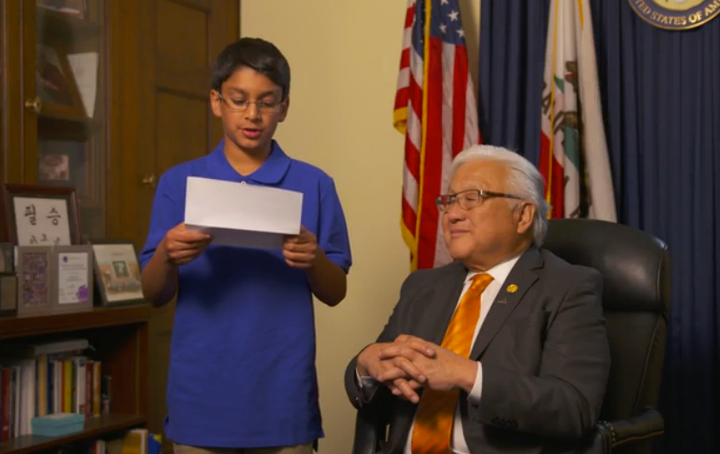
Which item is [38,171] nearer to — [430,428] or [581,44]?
[430,428]

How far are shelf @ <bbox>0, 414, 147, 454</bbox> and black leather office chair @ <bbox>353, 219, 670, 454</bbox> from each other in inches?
43.3

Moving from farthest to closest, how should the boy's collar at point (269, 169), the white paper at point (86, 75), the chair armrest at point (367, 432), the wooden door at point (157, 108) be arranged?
the wooden door at point (157, 108) → the white paper at point (86, 75) → the chair armrest at point (367, 432) → the boy's collar at point (269, 169)

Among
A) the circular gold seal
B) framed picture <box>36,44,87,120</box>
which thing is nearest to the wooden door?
framed picture <box>36,44,87,120</box>

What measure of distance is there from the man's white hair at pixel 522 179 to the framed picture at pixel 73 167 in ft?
4.86

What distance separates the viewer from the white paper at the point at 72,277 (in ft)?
7.97

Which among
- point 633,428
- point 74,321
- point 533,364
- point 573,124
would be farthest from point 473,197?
point 74,321

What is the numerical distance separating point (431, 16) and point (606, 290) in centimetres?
149

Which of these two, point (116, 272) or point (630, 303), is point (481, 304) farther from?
point (116, 272)

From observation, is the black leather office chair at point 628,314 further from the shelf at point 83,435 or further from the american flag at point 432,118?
the shelf at point 83,435

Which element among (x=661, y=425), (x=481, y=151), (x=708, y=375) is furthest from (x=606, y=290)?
(x=708, y=375)

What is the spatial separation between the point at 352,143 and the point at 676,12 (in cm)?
142

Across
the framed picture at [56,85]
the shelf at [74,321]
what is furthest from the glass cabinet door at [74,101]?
the shelf at [74,321]

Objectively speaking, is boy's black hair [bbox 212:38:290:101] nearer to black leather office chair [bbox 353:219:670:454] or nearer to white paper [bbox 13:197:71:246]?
black leather office chair [bbox 353:219:670:454]

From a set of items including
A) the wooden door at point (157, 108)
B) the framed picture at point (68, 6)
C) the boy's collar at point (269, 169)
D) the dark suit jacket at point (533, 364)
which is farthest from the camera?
the wooden door at point (157, 108)
